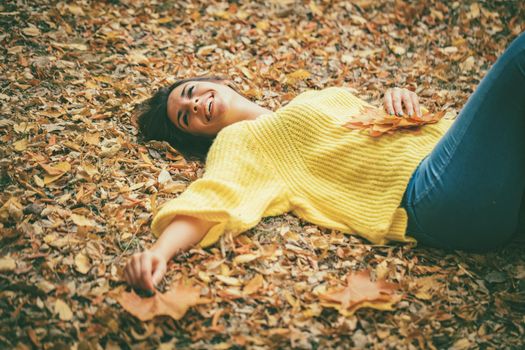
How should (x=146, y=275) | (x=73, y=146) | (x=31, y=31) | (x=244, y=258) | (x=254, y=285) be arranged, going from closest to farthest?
1. (x=146, y=275)
2. (x=254, y=285)
3. (x=244, y=258)
4. (x=73, y=146)
5. (x=31, y=31)

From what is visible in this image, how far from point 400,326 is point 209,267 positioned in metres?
1.01

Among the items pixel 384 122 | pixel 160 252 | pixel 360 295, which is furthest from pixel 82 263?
pixel 384 122

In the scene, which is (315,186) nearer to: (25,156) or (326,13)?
(25,156)

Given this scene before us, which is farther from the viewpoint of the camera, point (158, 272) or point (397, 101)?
point (397, 101)

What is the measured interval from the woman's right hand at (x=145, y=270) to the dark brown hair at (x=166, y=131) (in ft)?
3.81

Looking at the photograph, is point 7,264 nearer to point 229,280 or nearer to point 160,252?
point 160,252

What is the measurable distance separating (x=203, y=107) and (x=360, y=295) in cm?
155

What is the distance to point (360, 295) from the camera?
93.0 inches

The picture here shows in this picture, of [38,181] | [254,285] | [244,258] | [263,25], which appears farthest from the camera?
[263,25]

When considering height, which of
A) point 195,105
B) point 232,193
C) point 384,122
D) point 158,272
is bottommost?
point 158,272

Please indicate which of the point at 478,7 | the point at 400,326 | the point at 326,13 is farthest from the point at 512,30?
the point at 400,326

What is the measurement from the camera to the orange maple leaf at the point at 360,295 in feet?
7.59

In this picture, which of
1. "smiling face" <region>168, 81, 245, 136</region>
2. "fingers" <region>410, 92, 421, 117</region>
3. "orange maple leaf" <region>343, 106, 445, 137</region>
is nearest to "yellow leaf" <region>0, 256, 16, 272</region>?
"smiling face" <region>168, 81, 245, 136</region>

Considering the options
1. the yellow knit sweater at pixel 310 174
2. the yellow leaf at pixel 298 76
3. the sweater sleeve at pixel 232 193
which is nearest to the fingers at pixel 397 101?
the yellow knit sweater at pixel 310 174
